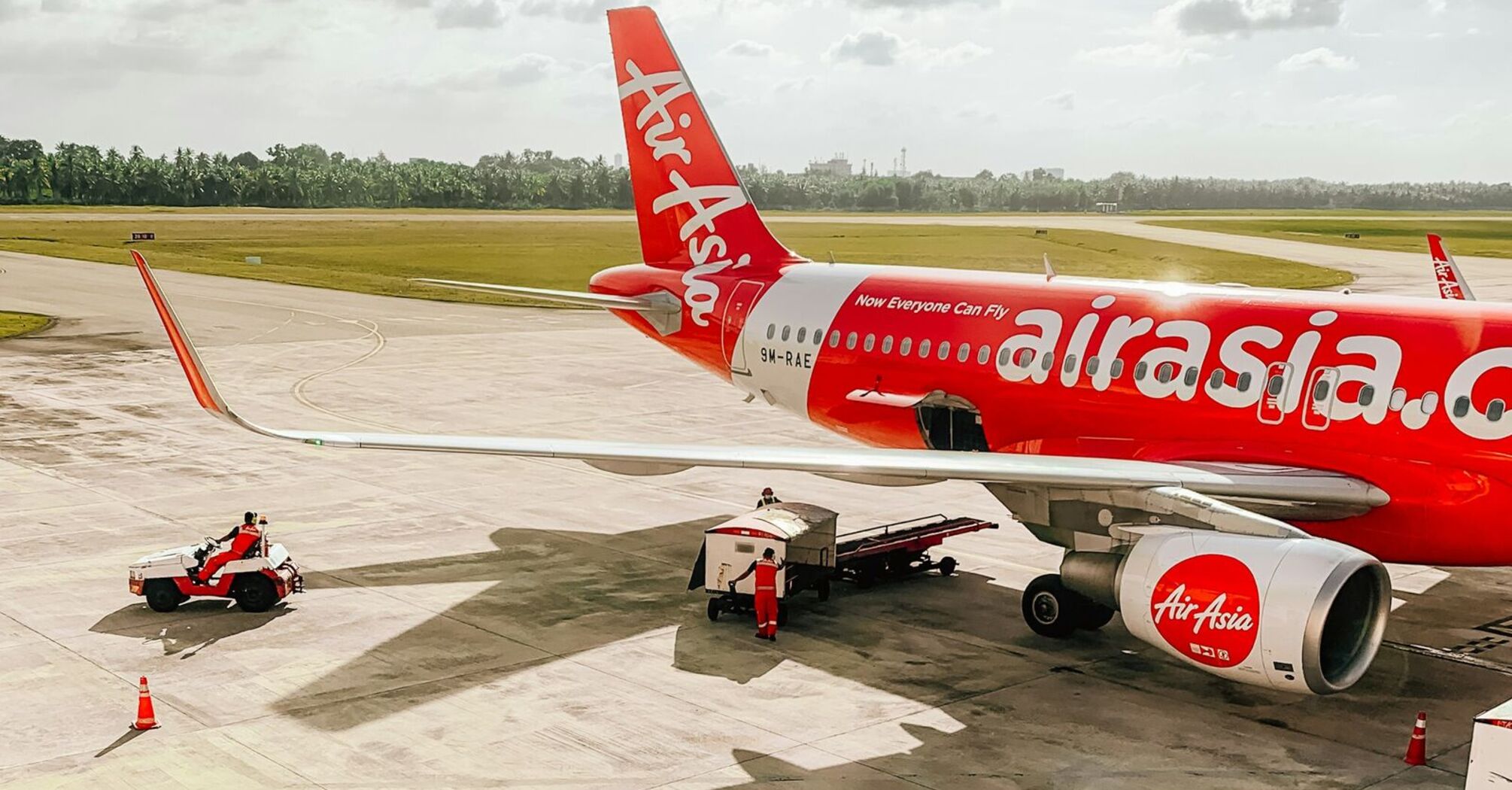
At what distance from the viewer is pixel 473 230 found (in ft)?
423

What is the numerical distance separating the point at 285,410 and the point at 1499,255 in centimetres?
10712

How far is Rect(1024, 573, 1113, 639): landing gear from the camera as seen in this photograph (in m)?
18.6

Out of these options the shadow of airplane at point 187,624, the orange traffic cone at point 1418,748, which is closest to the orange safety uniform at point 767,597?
the shadow of airplane at point 187,624

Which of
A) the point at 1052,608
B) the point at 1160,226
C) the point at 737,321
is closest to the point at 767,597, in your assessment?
the point at 1052,608

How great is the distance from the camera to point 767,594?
18672mm

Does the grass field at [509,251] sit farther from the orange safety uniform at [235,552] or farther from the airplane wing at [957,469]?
the airplane wing at [957,469]

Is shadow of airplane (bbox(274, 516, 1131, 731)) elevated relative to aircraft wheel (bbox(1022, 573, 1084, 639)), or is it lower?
lower

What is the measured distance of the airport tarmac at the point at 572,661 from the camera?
14438 millimetres

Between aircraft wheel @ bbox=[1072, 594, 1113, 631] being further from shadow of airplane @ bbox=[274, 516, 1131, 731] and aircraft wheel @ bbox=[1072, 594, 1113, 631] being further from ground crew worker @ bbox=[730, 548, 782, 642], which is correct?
ground crew worker @ bbox=[730, 548, 782, 642]

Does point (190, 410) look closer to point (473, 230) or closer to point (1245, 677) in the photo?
point (1245, 677)

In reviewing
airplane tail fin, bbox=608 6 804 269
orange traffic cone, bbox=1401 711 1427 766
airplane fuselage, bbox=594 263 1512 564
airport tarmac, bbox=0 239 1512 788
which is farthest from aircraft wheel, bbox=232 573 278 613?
orange traffic cone, bbox=1401 711 1427 766

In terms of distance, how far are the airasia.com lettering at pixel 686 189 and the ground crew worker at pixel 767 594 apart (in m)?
10.0

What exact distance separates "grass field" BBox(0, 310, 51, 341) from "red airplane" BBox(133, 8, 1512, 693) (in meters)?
40.8

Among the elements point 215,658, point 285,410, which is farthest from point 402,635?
point 285,410
